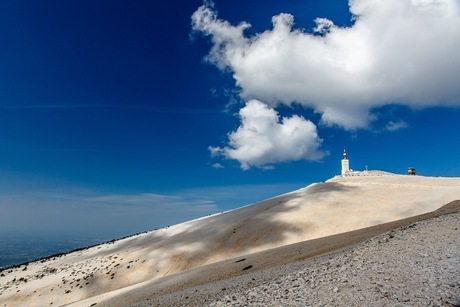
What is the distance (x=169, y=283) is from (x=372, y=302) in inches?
707

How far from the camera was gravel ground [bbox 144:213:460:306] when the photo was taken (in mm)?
10102

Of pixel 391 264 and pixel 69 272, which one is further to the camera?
pixel 69 272

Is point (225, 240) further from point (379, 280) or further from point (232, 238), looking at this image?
point (379, 280)

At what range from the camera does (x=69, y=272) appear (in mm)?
40781

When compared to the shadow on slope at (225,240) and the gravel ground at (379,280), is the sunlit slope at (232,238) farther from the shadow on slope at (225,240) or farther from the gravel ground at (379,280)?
the gravel ground at (379,280)

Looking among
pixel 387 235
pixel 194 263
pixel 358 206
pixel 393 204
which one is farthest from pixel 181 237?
pixel 387 235

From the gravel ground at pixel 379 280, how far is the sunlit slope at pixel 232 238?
67.1 feet

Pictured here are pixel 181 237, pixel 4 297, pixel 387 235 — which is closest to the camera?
pixel 387 235

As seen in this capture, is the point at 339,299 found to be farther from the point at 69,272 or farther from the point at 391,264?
the point at 69,272

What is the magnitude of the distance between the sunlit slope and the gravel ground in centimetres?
2044

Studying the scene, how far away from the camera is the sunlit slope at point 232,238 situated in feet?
113

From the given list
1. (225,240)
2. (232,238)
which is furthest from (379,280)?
(225,240)

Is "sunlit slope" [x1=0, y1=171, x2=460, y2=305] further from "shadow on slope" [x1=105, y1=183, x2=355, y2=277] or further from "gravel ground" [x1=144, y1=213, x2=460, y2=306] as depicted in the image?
"gravel ground" [x1=144, y1=213, x2=460, y2=306]

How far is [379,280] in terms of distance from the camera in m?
11.4
